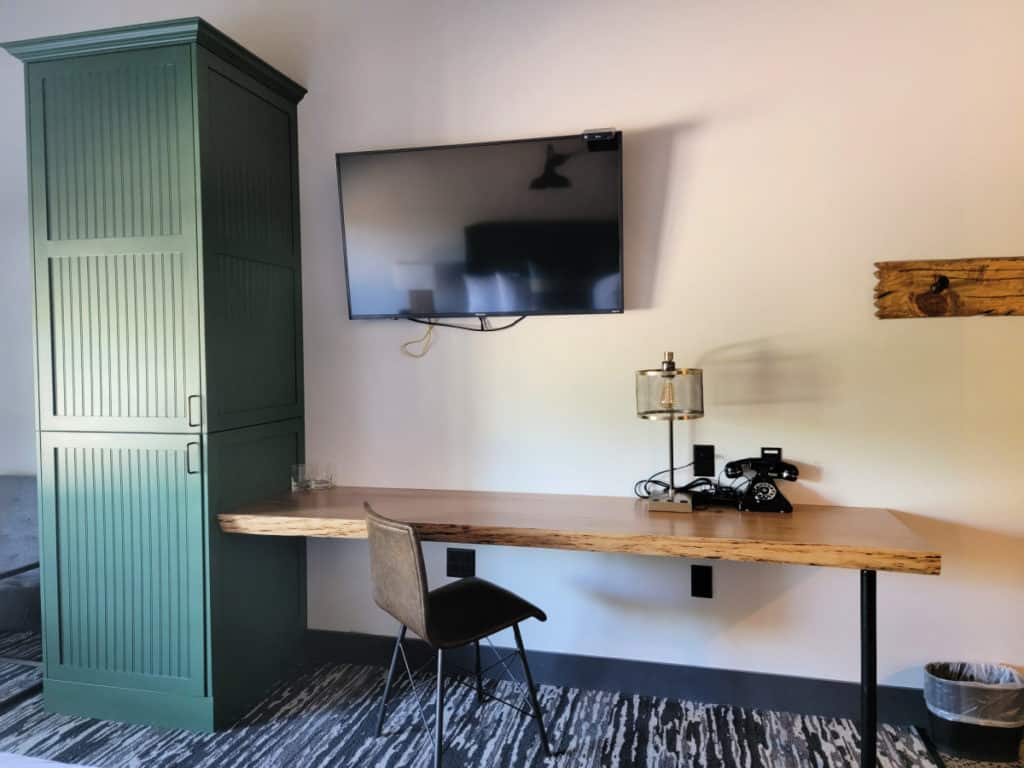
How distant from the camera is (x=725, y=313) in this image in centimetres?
254

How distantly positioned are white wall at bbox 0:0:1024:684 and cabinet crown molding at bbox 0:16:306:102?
52 cm

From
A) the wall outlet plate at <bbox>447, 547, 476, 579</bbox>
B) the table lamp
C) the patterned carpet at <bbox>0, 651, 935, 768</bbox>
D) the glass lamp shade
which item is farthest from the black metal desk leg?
the wall outlet plate at <bbox>447, 547, 476, 579</bbox>

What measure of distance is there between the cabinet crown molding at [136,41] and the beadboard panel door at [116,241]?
0.03 metres

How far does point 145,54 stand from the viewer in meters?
2.37

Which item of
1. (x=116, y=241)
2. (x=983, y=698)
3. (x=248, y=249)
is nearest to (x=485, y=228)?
(x=248, y=249)

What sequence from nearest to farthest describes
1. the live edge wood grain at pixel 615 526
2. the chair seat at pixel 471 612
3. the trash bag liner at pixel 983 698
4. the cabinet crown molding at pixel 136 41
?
the live edge wood grain at pixel 615 526 → the chair seat at pixel 471 612 → the trash bag liner at pixel 983 698 → the cabinet crown molding at pixel 136 41

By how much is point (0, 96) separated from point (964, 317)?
404 cm

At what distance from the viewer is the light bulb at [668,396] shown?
7.79 ft

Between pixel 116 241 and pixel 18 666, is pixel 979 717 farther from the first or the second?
pixel 18 666

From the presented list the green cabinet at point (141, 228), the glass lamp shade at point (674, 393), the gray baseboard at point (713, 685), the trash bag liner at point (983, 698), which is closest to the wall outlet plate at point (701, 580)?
the gray baseboard at point (713, 685)

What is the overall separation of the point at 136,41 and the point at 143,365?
1.06 metres

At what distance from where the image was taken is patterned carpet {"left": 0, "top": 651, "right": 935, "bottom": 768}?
223 cm

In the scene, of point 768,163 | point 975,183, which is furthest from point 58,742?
point 975,183

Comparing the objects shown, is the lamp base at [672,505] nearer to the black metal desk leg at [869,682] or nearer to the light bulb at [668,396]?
the light bulb at [668,396]
